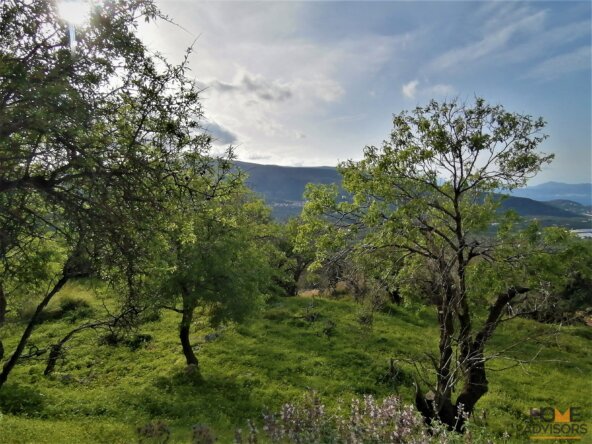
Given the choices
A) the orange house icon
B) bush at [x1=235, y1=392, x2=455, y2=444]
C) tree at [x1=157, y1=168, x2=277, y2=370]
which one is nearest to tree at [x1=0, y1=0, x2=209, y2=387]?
bush at [x1=235, y1=392, x2=455, y2=444]

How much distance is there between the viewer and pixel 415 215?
15391 millimetres

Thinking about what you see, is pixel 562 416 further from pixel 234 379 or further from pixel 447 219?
pixel 234 379

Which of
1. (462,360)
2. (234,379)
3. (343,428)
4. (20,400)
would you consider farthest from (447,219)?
(20,400)

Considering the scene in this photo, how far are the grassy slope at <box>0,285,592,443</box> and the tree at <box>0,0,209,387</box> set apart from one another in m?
11.9

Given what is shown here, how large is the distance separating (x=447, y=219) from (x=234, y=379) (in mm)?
16530

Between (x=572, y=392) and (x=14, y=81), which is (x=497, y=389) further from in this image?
(x=14, y=81)

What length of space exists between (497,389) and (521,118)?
18.2 meters

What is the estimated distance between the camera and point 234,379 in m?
25.4

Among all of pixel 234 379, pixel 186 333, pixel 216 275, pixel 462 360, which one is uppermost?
pixel 216 275

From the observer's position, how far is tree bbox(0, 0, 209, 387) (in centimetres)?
Answer: 691

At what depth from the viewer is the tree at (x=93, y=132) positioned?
6906 mm

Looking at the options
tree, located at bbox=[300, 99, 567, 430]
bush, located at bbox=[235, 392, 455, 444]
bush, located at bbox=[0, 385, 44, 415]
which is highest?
tree, located at bbox=[300, 99, 567, 430]

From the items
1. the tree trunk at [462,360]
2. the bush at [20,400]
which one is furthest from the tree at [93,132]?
the bush at [20,400]

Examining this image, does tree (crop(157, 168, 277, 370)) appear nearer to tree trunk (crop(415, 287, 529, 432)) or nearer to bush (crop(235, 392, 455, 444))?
tree trunk (crop(415, 287, 529, 432))
